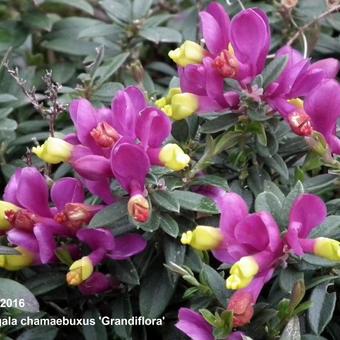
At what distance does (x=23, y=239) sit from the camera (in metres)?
0.99

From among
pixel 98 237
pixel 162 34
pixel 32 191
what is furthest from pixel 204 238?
pixel 162 34

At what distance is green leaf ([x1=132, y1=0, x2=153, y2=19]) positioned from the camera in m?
1.53

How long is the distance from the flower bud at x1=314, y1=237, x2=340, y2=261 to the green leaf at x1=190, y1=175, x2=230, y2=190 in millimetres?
188

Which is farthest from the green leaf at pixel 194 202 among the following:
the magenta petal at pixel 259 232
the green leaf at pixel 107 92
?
the green leaf at pixel 107 92

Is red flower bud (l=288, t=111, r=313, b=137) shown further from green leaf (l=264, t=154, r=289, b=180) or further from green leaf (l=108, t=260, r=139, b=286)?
green leaf (l=108, t=260, r=139, b=286)

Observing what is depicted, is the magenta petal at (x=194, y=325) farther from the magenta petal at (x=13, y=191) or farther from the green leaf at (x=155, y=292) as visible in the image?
the magenta petal at (x=13, y=191)

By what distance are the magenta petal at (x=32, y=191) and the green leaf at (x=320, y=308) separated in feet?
1.33

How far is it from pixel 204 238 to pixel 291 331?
0.16m

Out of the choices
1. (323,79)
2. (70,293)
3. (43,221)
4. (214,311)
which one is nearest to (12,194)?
(43,221)

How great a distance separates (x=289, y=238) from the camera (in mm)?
874

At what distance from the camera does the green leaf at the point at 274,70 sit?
1.02 m

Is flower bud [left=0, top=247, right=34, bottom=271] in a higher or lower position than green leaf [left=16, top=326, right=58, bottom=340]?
higher

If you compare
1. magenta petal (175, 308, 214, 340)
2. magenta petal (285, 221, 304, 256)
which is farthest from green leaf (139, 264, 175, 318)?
magenta petal (285, 221, 304, 256)

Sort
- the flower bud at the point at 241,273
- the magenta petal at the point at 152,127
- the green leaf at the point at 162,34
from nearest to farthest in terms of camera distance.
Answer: the flower bud at the point at 241,273 → the magenta petal at the point at 152,127 → the green leaf at the point at 162,34
